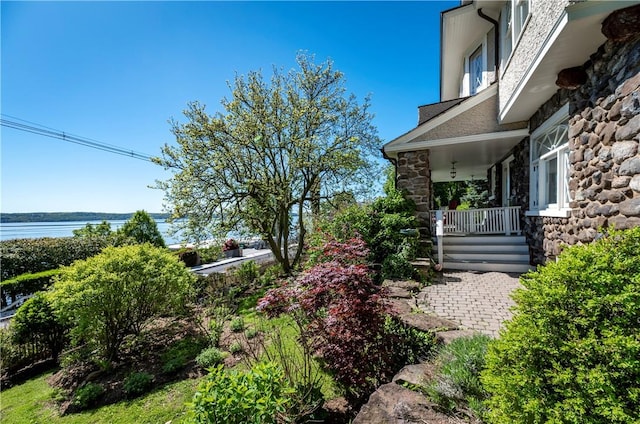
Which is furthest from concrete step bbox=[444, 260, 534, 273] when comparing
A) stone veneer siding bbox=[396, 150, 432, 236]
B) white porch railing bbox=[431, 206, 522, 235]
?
white porch railing bbox=[431, 206, 522, 235]

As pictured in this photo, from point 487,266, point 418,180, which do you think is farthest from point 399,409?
point 418,180

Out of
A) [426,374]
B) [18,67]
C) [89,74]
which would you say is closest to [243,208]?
[89,74]

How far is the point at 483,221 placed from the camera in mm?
8703

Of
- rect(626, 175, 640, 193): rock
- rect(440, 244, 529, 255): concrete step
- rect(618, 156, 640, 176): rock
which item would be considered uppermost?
rect(618, 156, 640, 176): rock

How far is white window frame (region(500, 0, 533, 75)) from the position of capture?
567 centimetres

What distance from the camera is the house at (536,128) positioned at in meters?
3.31

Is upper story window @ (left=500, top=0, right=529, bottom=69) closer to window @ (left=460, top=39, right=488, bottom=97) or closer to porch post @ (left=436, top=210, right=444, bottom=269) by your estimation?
window @ (left=460, top=39, right=488, bottom=97)

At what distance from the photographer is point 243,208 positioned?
10.9 m

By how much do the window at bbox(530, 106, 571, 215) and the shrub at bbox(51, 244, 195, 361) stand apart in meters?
8.57

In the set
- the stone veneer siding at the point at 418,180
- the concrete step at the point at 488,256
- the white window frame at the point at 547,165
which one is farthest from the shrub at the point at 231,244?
the white window frame at the point at 547,165

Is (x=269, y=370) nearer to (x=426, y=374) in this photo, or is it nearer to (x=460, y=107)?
(x=426, y=374)

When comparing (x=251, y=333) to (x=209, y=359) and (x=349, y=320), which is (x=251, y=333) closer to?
(x=209, y=359)

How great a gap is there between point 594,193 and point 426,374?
12.4 feet

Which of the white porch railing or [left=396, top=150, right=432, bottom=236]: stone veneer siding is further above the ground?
[left=396, top=150, right=432, bottom=236]: stone veneer siding
